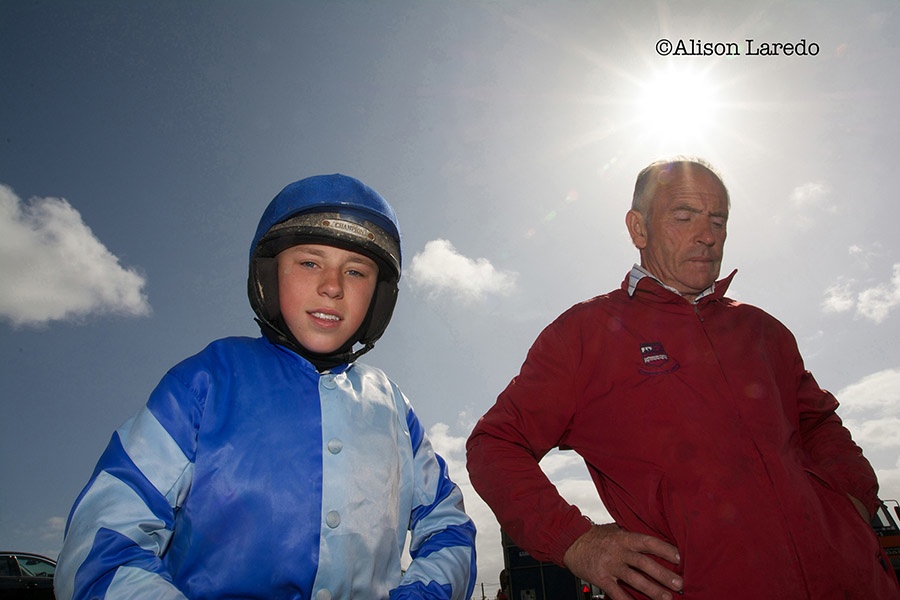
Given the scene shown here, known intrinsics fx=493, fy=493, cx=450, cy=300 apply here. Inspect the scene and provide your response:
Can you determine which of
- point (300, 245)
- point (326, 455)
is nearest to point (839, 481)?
point (326, 455)

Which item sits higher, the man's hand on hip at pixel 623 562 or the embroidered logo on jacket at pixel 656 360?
the embroidered logo on jacket at pixel 656 360

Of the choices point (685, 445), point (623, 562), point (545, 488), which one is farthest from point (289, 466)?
point (685, 445)

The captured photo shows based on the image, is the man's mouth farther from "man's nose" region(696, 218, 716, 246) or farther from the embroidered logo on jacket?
"man's nose" region(696, 218, 716, 246)

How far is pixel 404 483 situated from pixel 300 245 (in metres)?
1.07

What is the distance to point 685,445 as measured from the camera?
1.76 meters

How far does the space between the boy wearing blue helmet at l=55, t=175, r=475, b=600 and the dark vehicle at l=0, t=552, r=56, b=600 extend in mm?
10466

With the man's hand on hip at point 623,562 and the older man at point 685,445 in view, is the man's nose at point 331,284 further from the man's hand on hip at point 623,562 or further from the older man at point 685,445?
the man's hand on hip at point 623,562

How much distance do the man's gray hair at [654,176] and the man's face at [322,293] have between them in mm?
1542

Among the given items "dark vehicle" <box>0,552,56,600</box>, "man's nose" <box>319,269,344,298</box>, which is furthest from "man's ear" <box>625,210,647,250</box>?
"dark vehicle" <box>0,552,56,600</box>

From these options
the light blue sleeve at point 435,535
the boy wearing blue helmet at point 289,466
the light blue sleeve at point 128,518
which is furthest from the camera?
the light blue sleeve at point 435,535

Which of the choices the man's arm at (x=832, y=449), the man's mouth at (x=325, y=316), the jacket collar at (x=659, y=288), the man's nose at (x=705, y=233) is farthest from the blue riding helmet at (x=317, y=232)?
the man's arm at (x=832, y=449)

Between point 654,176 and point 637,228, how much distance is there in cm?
Answer: 29

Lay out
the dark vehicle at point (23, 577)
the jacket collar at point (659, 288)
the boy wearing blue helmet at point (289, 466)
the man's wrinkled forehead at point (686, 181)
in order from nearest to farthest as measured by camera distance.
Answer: the boy wearing blue helmet at point (289, 466) → the jacket collar at point (659, 288) → the man's wrinkled forehead at point (686, 181) → the dark vehicle at point (23, 577)

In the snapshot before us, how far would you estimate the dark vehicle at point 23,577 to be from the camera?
878 centimetres
